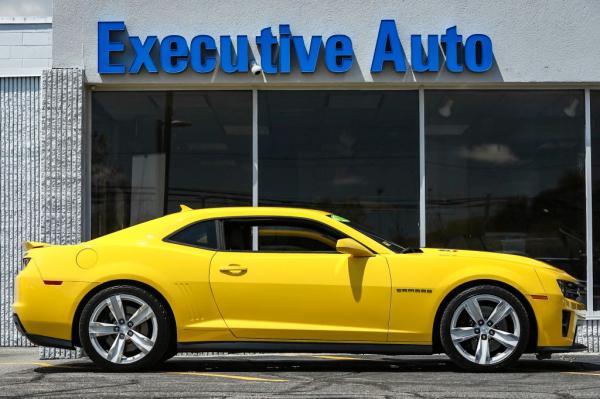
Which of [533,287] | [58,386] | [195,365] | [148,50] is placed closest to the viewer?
[58,386]

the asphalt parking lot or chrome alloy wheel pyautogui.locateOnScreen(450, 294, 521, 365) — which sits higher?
chrome alloy wheel pyautogui.locateOnScreen(450, 294, 521, 365)

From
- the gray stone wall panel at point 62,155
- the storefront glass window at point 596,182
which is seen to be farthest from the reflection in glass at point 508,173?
the gray stone wall panel at point 62,155

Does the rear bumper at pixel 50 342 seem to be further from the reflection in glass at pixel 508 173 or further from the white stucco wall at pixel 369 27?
the reflection in glass at pixel 508 173

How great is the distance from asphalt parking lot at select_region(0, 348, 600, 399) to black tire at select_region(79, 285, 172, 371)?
144 millimetres

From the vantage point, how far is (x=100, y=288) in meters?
8.64

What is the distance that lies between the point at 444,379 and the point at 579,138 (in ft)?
17.0

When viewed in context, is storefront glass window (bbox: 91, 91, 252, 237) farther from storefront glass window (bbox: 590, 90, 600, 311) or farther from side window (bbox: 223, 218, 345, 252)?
storefront glass window (bbox: 590, 90, 600, 311)

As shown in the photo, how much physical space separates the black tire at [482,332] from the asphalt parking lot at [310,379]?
5.1 inches

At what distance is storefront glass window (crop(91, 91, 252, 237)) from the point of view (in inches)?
472

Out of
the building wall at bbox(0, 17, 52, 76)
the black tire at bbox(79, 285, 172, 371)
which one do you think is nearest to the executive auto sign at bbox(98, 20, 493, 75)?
the building wall at bbox(0, 17, 52, 76)

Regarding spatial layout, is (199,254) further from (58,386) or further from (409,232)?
(409,232)

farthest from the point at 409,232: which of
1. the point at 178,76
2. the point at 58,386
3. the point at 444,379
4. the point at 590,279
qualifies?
the point at 58,386

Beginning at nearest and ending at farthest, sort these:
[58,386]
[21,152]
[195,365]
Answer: [58,386]
[195,365]
[21,152]

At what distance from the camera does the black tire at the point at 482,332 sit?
830cm
